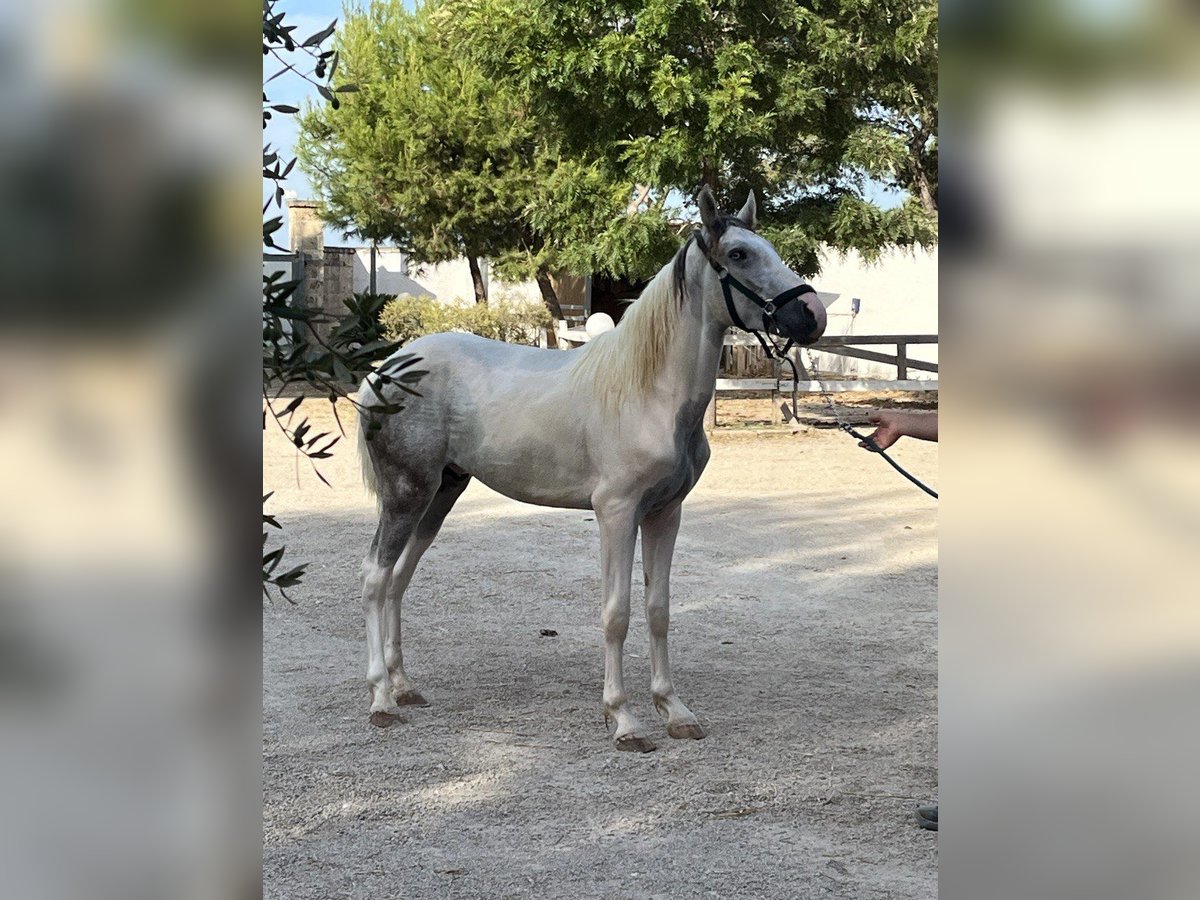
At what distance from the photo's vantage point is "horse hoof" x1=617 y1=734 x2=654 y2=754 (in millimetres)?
4473

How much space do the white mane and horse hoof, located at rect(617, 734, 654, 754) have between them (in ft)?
4.23

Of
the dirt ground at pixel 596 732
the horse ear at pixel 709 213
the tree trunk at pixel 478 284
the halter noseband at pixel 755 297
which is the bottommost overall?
the dirt ground at pixel 596 732

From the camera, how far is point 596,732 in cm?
472

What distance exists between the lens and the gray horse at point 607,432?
4.32 meters

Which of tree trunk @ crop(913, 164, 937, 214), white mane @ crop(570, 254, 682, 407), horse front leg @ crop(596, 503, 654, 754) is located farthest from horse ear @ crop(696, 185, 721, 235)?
tree trunk @ crop(913, 164, 937, 214)

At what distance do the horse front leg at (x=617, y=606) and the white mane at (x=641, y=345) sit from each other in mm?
463

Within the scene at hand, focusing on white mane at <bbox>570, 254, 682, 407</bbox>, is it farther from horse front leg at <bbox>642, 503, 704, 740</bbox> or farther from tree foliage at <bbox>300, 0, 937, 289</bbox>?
tree foliage at <bbox>300, 0, 937, 289</bbox>

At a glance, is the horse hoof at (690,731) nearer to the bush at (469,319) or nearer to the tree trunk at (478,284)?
the bush at (469,319)

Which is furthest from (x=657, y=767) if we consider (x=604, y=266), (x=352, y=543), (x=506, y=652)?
(x=604, y=266)

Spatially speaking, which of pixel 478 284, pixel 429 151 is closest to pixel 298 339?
pixel 429 151

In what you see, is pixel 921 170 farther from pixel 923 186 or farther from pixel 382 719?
pixel 382 719

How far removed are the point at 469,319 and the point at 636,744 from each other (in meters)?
17.1

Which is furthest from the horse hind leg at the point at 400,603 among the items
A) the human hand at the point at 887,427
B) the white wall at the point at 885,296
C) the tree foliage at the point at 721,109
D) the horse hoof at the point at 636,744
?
the white wall at the point at 885,296
